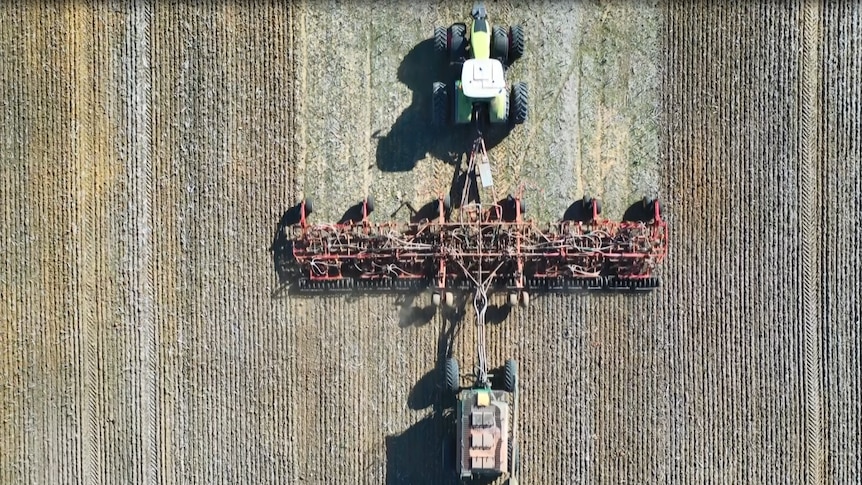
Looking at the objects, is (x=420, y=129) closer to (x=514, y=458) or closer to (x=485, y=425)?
(x=485, y=425)

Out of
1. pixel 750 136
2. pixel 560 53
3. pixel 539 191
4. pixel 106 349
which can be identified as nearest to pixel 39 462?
pixel 106 349

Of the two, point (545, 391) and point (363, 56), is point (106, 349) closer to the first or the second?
point (363, 56)

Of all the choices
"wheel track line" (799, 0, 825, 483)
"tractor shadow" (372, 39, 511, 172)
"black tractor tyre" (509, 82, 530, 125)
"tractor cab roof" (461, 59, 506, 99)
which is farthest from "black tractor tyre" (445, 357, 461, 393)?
"wheel track line" (799, 0, 825, 483)

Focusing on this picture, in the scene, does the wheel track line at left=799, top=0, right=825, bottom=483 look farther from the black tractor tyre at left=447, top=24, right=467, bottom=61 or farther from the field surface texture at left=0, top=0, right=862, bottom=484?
the black tractor tyre at left=447, top=24, right=467, bottom=61

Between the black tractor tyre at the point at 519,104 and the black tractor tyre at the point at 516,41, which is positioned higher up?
the black tractor tyre at the point at 516,41

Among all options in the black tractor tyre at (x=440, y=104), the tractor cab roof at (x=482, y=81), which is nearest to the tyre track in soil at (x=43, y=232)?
the black tractor tyre at (x=440, y=104)

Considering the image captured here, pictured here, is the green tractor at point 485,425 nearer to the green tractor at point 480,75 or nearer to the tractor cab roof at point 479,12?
the green tractor at point 480,75

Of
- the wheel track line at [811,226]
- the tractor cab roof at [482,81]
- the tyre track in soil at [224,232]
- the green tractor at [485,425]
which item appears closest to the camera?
the tractor cab roof at [482,81]

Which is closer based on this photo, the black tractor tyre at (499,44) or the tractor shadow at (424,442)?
the black tractor tyre at (499,44)
